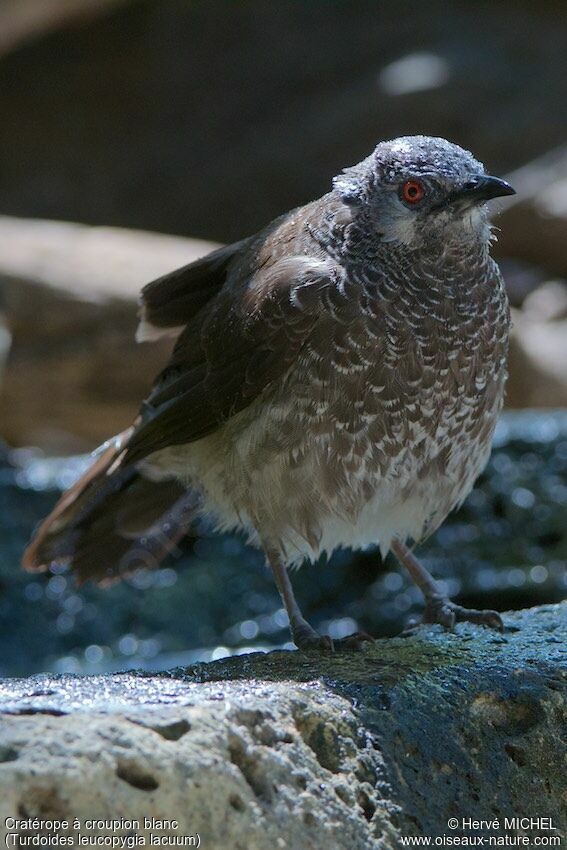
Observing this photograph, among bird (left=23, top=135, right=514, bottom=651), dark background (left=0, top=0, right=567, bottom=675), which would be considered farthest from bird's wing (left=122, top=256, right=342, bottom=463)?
dark background (left=0, top=0, right=567, bottom=675)

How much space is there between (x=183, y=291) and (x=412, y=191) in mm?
1287

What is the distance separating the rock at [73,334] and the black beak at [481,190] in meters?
5.28

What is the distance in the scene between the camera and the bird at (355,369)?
4.06 metres

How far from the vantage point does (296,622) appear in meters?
4.40

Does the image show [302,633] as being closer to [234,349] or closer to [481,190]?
[234,349]

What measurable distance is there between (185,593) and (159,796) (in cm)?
486

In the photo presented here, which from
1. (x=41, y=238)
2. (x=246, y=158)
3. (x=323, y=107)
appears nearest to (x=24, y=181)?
(x=246, y=158)

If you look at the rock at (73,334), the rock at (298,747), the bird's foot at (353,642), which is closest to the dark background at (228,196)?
the rock at (73,334)

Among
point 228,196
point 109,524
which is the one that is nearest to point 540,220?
point 228,196

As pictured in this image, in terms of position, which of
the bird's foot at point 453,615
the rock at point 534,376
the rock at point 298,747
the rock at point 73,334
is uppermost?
the rock at point 73,334

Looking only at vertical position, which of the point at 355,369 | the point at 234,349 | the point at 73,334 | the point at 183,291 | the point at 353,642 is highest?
the point at 73,334

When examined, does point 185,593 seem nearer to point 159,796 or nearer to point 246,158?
point 159,796

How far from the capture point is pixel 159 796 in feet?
8.22

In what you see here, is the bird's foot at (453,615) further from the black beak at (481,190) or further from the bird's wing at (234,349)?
the black beak at (481,190)
